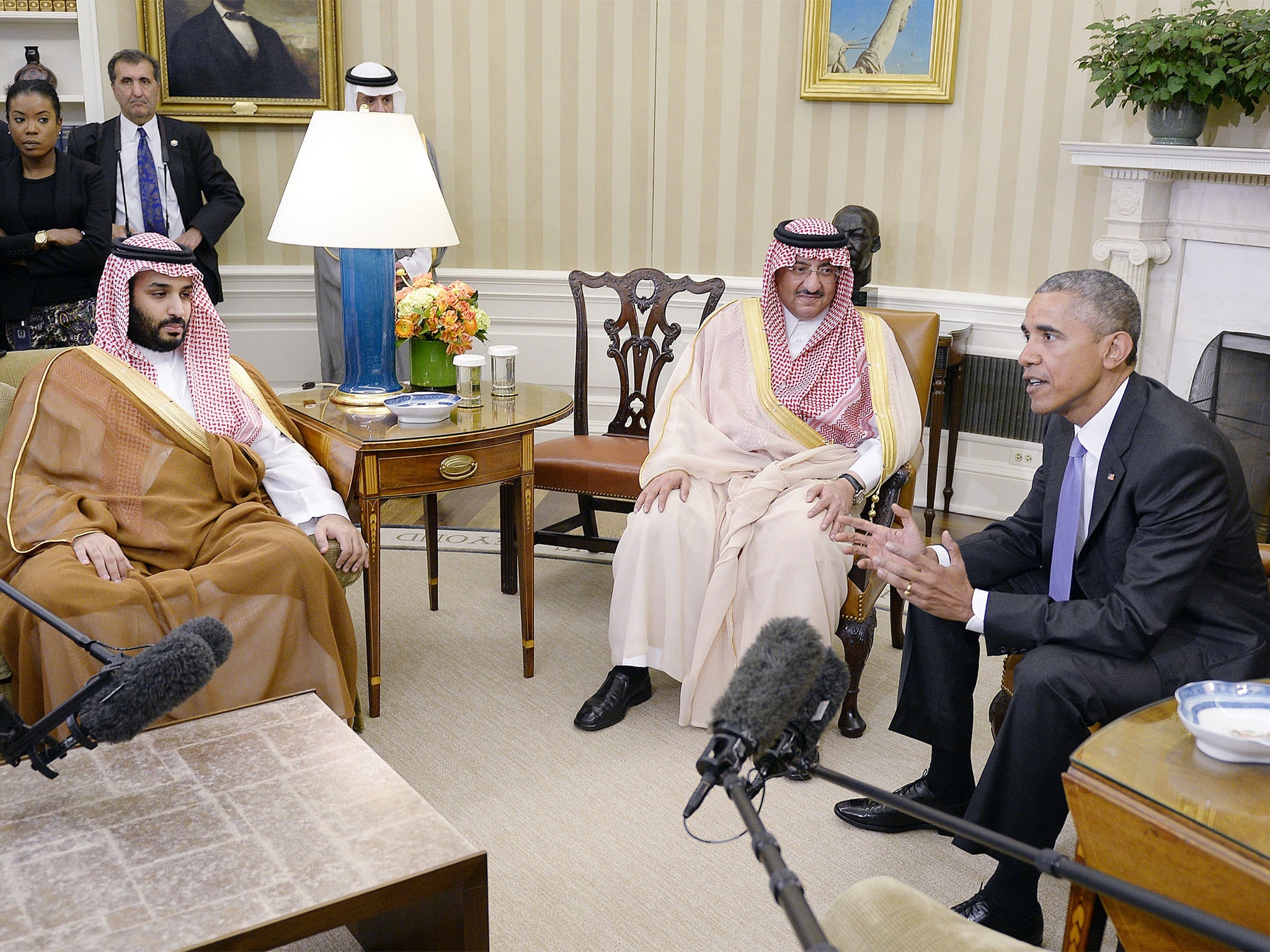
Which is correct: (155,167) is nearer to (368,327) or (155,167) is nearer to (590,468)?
(368,327)

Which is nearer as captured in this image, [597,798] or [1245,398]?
[597,798]

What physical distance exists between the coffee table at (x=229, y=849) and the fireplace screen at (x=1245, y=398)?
3.72 m

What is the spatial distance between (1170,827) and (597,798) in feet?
4.98

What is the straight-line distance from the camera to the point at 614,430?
442 cm

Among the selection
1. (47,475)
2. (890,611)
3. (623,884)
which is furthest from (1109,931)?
(47,475)

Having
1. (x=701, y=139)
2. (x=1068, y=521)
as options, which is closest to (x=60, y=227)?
(x=701, y=139)

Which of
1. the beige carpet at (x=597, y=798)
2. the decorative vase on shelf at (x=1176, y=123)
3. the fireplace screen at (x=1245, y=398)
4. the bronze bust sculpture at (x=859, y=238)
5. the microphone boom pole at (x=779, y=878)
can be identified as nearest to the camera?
the microphone boom pole at (x=779, y=878)

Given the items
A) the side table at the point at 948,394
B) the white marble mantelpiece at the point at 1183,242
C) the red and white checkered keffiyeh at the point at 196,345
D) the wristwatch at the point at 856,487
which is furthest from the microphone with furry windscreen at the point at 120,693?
the white marble mantelpiece at the point at 1183,242

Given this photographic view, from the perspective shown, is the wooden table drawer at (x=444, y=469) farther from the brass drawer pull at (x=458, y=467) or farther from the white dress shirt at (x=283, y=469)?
the white dress shirt at (x=283, y=469)

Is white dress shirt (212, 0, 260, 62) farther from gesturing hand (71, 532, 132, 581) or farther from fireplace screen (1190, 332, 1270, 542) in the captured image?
fireplace screen (1190, 332, 1270, 542)

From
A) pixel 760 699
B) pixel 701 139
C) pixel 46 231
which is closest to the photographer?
pixel 760 699

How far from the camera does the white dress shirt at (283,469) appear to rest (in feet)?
10.2

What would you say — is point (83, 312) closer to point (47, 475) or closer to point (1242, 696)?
point (47, 475)

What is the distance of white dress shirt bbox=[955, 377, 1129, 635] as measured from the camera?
247 cm
